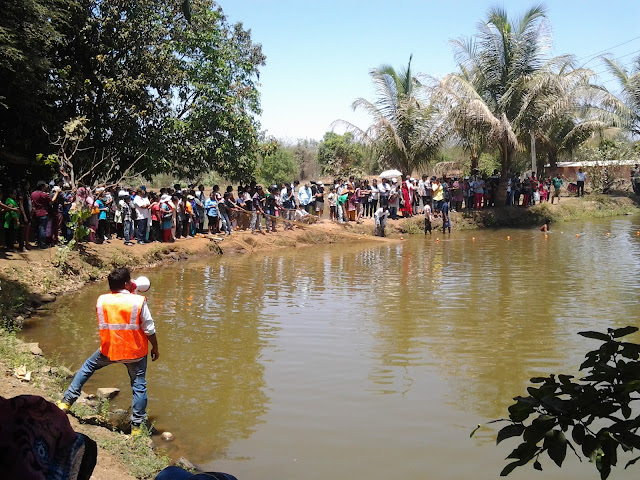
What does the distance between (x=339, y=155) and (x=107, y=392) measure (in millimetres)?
34710

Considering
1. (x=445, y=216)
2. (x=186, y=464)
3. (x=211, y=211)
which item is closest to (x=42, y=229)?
(x=211, y=211)

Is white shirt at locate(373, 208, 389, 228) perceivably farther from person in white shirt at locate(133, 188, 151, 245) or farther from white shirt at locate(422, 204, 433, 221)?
person in white shirt at locate(133, 188, 151, 245)

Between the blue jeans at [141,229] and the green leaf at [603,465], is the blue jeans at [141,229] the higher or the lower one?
the higher one

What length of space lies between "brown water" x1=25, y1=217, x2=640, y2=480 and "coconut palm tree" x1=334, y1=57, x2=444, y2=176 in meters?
11.9

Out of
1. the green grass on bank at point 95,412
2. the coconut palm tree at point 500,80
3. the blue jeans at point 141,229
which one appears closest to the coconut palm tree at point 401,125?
the coconut palm tree at point 500,80

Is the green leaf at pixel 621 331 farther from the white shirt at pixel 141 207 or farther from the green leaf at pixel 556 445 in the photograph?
the white shirt at pixel 141 207

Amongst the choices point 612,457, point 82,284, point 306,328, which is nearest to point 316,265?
point 82,284

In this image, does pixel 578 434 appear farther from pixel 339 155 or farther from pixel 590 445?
pixel 339 155

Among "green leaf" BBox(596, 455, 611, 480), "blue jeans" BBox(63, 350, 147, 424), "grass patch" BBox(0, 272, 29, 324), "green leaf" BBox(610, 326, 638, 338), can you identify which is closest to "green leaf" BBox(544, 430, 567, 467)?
"green leaf" BBox(596, 455, 611, 480)

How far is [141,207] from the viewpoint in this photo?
17.7m

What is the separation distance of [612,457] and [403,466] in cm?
375

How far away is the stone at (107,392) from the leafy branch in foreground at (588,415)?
5765mm

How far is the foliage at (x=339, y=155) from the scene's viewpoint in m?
40.0

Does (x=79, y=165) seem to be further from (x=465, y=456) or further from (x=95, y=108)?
(x=465, y=456)
